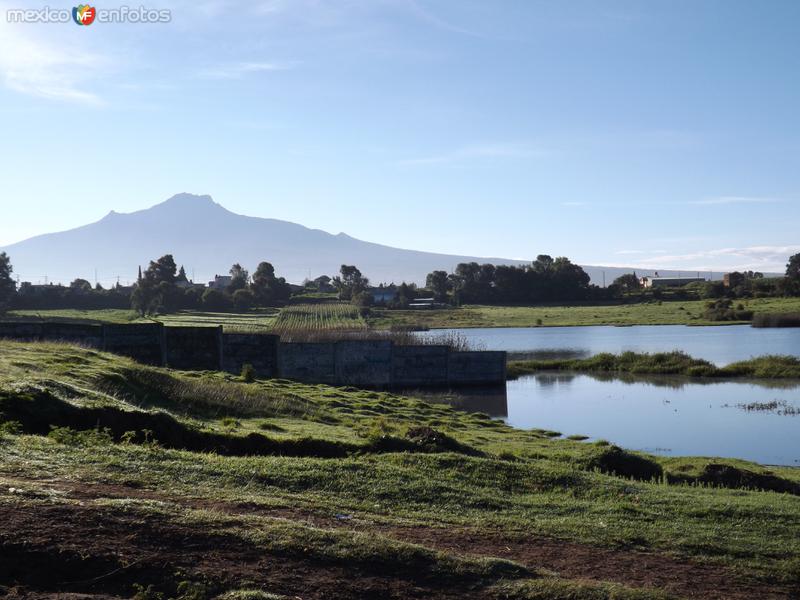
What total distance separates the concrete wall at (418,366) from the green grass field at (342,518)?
31733 millimetres

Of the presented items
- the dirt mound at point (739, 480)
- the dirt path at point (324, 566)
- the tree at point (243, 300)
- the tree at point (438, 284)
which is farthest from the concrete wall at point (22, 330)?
the tree at point (438, 284)

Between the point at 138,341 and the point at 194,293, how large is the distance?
6839cm

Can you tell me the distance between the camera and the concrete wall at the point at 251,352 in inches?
1667

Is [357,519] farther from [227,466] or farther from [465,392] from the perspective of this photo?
[465,392]

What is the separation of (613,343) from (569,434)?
45849 mm

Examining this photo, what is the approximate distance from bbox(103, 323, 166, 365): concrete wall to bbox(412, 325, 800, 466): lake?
15040 millimetres

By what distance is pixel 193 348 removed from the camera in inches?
1566

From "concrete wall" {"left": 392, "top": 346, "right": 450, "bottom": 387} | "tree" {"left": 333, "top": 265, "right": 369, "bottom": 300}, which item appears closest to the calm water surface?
"concrete wall" {"left": 392, "top": 346, "right": 450, "bottom": 387}

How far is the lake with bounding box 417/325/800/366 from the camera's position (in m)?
64.8

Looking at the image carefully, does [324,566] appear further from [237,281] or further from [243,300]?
[237,281]

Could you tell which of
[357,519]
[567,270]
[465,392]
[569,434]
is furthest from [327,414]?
[567,270]

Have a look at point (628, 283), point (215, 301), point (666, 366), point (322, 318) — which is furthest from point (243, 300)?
point (628, 283)

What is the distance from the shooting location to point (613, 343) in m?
76.2

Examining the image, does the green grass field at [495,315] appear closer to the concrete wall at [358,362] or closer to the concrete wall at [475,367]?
the concrete wall at [475,367]
